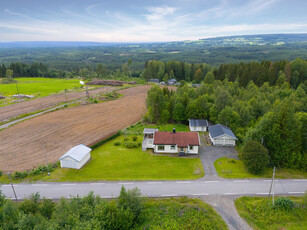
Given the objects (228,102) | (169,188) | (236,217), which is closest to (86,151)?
(169,188)

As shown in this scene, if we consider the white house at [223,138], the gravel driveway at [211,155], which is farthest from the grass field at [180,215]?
the white house at [223,138]

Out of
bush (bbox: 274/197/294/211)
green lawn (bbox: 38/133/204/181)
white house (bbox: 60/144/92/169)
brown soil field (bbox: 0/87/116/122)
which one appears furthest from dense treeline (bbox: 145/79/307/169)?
brown soil field (bbox: 0/87/116/122)

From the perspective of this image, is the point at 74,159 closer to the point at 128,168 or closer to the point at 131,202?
the point at 128,168

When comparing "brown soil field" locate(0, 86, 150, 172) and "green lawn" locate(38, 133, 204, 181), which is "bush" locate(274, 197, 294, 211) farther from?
"brown soil field" locate(0, 86, 150, 172)

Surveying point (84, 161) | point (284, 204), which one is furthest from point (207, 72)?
point (284, 204)

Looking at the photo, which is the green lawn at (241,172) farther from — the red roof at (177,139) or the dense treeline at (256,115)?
the red roof at (177,139)
